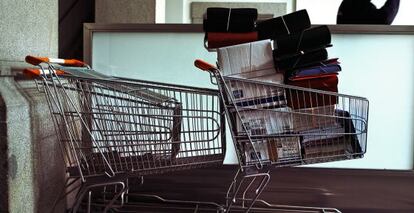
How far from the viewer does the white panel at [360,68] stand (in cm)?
269

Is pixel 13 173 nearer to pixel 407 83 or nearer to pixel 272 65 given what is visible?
pixel 272 65

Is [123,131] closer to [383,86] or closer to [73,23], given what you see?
[383,86]

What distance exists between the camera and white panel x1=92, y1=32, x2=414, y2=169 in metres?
2.69

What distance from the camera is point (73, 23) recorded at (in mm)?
4152

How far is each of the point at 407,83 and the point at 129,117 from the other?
5.54ft

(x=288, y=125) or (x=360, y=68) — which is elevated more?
(x=360, y=68)

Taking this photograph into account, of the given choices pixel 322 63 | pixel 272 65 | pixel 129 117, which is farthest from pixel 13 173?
pixel 322 63

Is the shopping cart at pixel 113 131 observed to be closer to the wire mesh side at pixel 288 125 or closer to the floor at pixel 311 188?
the wire mesh side at pixel 288 125

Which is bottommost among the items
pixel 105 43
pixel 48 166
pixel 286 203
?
pixel 286 203

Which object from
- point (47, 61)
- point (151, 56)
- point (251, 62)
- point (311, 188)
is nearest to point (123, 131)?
point (47, 61)

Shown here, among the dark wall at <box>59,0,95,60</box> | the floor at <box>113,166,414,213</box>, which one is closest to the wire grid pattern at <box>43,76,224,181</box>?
the floor at <box>113,166,414,213</box>

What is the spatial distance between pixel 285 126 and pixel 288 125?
0.5 inches

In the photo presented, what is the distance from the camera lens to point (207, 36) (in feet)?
6.97

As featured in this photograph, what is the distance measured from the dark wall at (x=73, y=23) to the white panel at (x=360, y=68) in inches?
40.5
